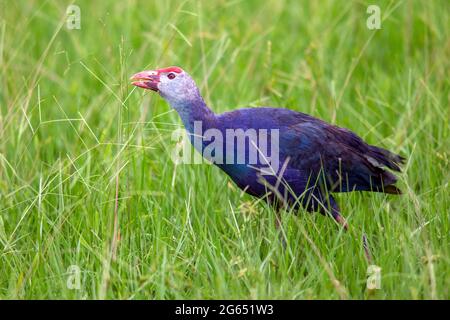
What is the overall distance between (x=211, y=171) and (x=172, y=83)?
673 mm

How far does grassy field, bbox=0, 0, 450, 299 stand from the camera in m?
3.46

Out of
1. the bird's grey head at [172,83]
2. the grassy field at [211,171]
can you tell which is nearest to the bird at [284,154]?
the bird's grey head at [172,83]

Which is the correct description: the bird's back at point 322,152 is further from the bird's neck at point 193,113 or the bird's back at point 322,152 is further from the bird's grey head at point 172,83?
the bird's grey head at point 172,83

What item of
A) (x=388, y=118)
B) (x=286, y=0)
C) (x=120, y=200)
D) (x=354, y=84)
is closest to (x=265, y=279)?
(x=120, y=200)

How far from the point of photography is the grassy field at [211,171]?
3.46 meters

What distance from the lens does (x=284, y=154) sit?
3.99 metres

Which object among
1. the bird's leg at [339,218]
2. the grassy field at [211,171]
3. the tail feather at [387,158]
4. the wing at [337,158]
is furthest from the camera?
the tail feather at [387,158]

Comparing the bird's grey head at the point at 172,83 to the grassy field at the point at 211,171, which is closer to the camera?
the grassy field at the point at 211,171

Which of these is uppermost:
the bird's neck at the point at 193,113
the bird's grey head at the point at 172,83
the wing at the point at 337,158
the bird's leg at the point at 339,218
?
the bird's grey head at the point at 172,83

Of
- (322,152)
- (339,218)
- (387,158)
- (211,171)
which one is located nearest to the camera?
(339,218)

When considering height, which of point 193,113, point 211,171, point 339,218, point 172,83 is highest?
point 172,83

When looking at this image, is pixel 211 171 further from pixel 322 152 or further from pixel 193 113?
pixel 322 152

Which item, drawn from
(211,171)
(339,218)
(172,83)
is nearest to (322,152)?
(339,218)

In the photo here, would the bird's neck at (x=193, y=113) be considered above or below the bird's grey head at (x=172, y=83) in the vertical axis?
below
